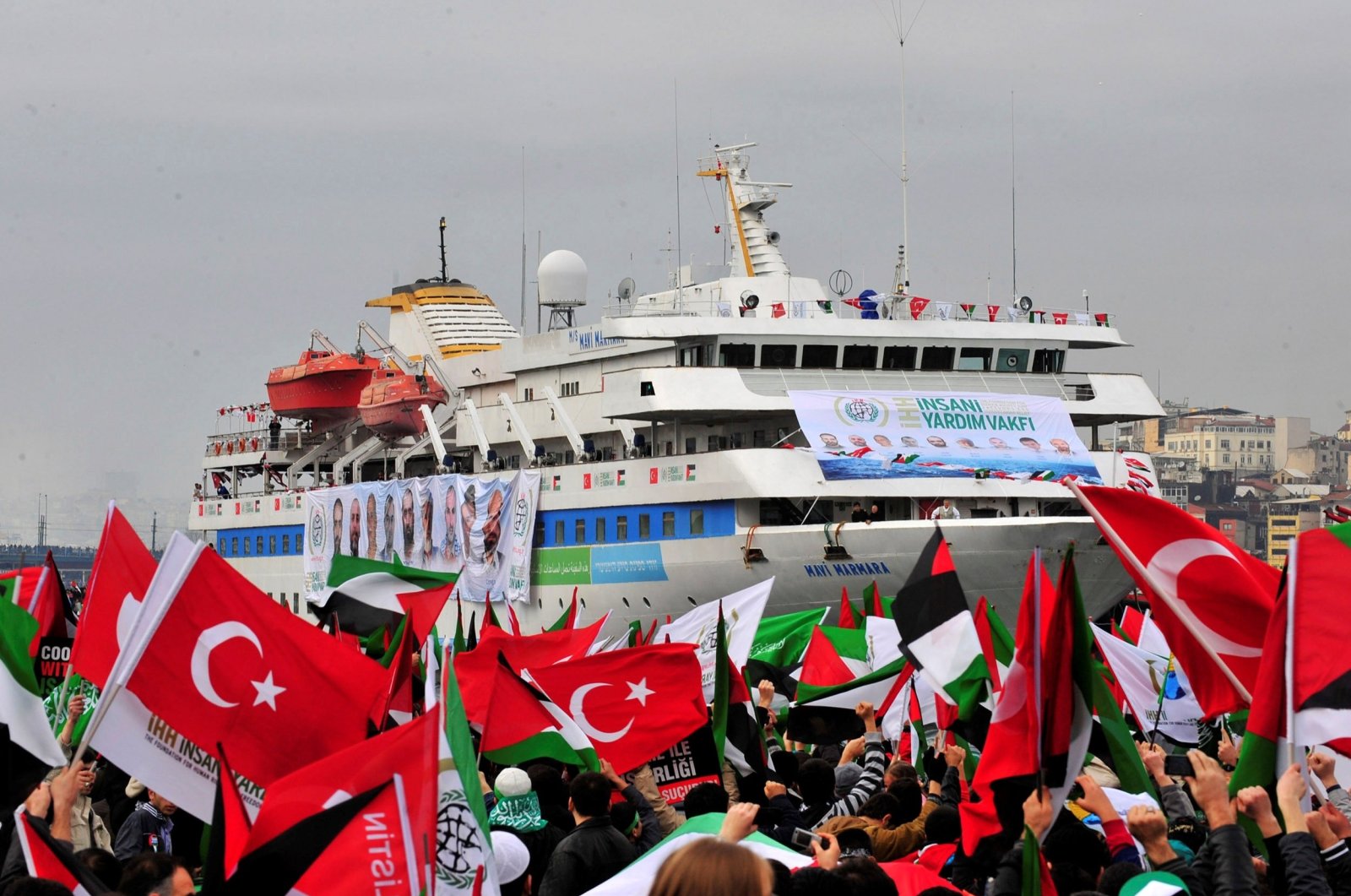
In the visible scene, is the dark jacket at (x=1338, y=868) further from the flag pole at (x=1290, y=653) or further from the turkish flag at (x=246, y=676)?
the turkish flag at (x=246, y=676)

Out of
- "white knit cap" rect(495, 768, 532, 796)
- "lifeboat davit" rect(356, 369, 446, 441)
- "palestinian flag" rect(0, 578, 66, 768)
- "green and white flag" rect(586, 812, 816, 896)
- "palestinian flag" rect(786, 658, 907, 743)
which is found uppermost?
"lifeboat davit" rect(356, 369, 446, 441)

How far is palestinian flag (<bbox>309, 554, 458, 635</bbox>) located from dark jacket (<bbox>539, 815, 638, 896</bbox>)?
7.12m

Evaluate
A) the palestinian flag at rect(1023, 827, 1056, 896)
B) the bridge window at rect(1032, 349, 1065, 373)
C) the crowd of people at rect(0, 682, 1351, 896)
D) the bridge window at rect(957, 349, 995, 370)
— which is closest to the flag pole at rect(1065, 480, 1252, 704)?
the crowd of people at rect(0, 682, 1351, 896)

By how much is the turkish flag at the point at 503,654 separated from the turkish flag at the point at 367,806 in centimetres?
386

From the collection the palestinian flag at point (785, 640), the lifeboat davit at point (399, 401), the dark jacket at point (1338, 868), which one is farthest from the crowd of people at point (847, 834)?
the lifeboat davit at point (399, 401)

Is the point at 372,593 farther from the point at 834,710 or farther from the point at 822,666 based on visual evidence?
the point at 834,710

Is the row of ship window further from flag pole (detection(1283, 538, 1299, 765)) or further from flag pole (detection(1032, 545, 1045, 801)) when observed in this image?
flag pole (detection(1283, 538, 1299, 765))

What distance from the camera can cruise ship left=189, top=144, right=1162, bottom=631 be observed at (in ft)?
112

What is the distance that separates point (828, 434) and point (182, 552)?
26362 mm

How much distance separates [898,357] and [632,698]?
88.8 feet

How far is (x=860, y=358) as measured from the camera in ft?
124

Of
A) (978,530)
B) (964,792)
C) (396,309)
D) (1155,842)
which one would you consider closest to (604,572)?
(978,530)

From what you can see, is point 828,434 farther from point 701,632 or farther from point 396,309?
point 396,309

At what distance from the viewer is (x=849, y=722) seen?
47.5ft
